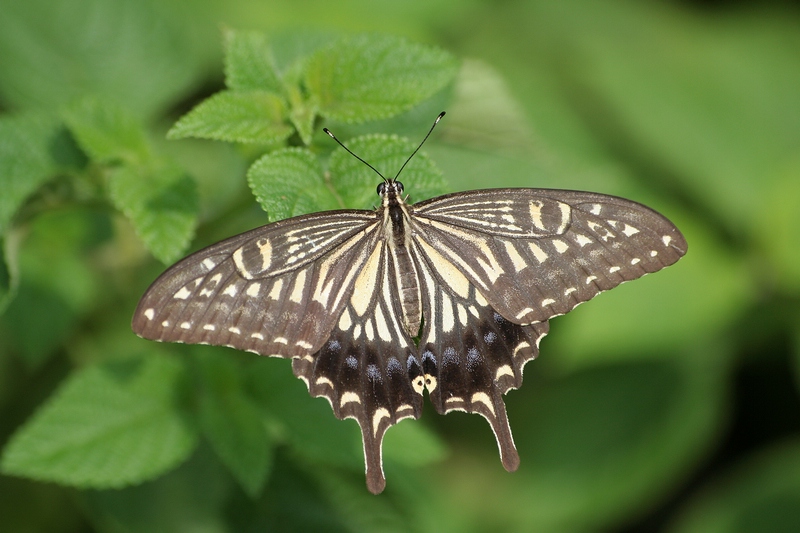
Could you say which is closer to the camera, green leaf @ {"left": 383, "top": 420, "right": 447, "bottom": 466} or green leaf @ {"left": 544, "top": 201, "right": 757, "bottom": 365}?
green leaf @ {"left": 383, "top": 420, "right": 447, "bottom": 466}

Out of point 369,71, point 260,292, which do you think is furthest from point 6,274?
point 369,71

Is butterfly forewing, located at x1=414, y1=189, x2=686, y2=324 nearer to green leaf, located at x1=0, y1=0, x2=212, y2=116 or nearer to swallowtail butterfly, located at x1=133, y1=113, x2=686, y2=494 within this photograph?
swallowtail butterfly, located at x1=133, y1=113, x2=686, y2=494

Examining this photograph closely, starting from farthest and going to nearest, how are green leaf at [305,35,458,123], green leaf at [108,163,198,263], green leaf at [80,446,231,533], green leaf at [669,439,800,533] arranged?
green leaf at [669,439,800,533], green leaf at [80,446,231,533], green leaf at [305,35,458,123], green leaf at [108,163,198,263]

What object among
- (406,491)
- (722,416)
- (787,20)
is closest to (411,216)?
(406,491)

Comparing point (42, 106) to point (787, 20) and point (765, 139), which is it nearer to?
point (765, 139)

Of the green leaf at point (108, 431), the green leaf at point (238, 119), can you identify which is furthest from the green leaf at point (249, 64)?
the green leaf at point (108, 431)

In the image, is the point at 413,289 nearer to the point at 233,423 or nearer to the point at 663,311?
the point at 233,423

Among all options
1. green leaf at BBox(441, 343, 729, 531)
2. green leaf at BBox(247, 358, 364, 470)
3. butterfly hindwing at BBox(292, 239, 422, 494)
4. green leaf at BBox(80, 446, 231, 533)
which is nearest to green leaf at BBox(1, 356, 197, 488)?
green leaf at BBox(247, 358, 364, 470)

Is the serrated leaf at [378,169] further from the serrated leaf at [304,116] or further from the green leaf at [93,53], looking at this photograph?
the green leaf at [93,53]
